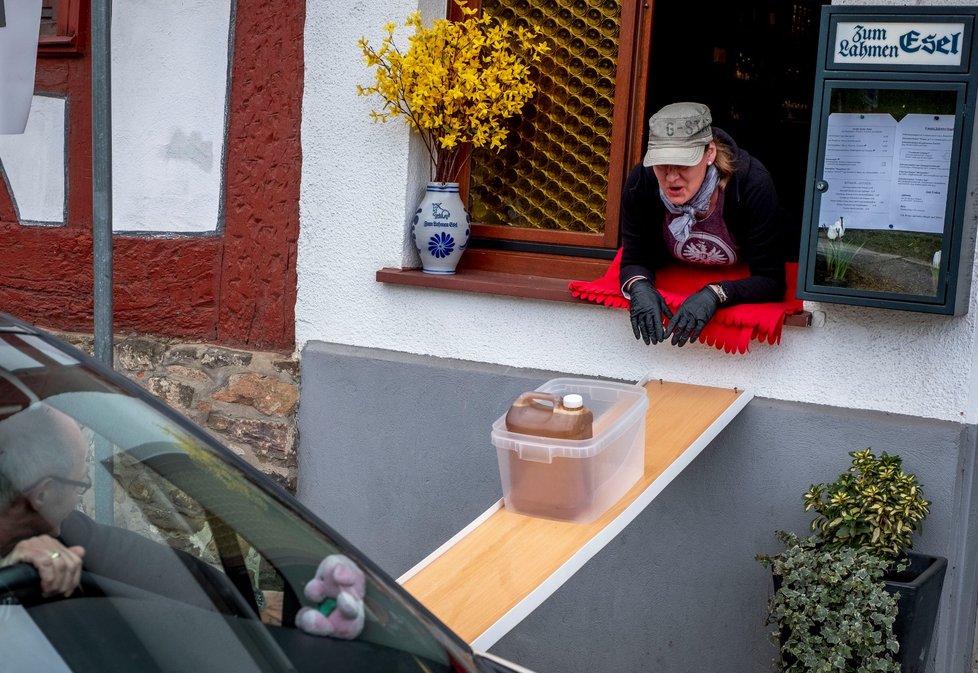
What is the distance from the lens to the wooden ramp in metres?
2.61

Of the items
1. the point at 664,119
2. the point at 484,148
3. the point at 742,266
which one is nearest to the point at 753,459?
the point at 742,266

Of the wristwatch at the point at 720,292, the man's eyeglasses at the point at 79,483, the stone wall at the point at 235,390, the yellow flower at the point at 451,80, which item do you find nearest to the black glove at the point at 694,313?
the wristwatch at the point at 720,292

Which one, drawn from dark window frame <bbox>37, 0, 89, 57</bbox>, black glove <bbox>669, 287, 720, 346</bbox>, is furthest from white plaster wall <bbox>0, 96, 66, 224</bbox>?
black glove <bbox>669, 287, 720, 346</bbox>

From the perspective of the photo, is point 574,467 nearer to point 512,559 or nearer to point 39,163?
point 512,559

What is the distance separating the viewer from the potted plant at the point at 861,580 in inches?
127

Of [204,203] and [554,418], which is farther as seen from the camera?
[204,203]

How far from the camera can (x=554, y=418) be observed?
2.96 metres

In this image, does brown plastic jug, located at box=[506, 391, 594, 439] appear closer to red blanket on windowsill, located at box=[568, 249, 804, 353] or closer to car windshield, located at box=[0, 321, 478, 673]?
red blanket on windowsill, located at box=[568, 249, 804, 353]

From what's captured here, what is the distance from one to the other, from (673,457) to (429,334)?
1.38m

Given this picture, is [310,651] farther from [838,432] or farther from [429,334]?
[429,334]

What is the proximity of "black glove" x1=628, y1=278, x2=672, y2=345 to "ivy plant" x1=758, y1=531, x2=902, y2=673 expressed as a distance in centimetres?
80

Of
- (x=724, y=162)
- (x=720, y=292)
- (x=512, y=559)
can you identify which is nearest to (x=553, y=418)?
(x=512, y=559)

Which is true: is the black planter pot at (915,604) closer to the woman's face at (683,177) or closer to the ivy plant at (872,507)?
the ivy plant at (872,507)

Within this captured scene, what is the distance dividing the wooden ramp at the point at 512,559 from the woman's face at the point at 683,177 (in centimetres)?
79
